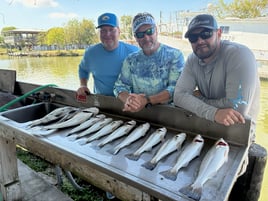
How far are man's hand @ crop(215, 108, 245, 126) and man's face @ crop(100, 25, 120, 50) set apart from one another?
160 cm

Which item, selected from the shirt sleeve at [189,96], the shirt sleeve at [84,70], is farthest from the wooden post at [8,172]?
the shirt sleeve at [189,96]

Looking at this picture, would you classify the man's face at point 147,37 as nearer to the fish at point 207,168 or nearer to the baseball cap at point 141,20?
the baseball cap at point 141,20

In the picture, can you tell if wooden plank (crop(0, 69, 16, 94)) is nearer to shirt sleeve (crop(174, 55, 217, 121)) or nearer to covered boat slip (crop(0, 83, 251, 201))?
covered boat slip (crop(0, 83, 251, 201))

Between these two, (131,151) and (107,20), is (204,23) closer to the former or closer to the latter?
(131,151)

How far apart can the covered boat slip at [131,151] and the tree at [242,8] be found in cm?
1796

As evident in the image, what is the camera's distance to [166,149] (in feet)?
4.95

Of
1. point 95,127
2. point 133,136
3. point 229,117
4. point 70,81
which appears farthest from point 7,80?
point 70,81

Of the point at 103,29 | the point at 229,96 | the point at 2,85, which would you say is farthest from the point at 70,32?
the point at 229,96

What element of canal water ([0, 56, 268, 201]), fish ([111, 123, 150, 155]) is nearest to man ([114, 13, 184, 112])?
fish ([111, 123, 150, 155])

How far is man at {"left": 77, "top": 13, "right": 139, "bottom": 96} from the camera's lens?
2.65m

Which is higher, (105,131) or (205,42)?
(205,42)

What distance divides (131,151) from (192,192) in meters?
0.58

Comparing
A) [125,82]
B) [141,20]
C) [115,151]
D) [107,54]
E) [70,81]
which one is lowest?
[70,81]

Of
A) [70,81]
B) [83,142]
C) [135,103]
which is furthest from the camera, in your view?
[70,81]
